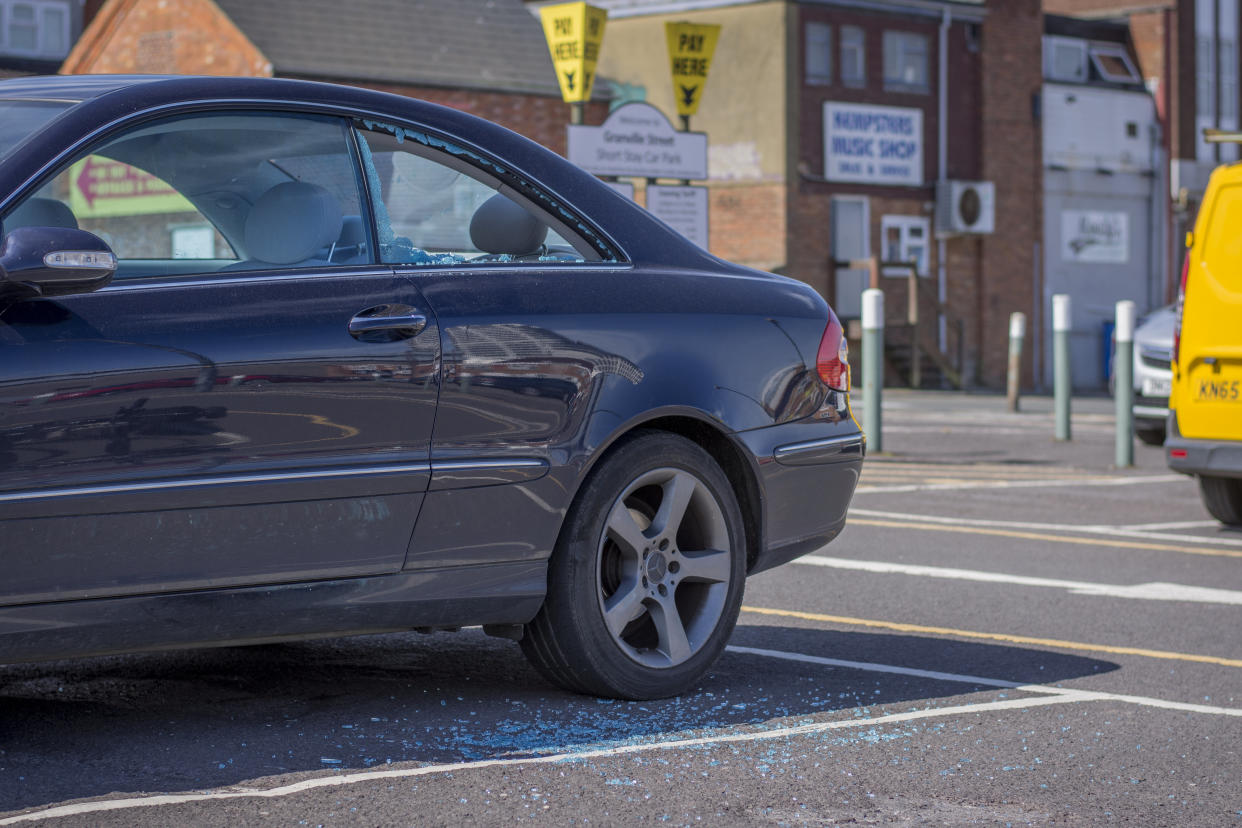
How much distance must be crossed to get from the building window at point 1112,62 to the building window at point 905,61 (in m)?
6.27

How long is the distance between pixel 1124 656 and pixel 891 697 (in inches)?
49.2

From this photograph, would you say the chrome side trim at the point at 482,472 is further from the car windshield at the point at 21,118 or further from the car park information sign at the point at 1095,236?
the car park information sign at the point at 1095,236

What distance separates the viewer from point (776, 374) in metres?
5.59

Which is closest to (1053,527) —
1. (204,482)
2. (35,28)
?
(204,482)

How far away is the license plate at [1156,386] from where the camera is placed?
52.4 feet

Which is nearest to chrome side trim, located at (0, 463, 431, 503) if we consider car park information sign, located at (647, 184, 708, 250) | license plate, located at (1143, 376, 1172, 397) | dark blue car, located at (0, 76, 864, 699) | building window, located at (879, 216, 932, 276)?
dark blue car, located at (0, 76, 864, 699)

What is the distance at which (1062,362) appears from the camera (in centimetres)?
1683

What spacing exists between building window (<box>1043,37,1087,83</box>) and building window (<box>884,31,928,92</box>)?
4.00 meters

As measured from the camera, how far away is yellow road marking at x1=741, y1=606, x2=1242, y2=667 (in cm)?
629

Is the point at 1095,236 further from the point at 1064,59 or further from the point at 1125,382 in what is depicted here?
the point at 1125,382

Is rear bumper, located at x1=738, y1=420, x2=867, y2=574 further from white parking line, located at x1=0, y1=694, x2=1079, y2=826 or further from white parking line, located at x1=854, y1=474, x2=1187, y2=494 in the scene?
white parking line, located at x1=854, y1=474, x2=1187, y2=494

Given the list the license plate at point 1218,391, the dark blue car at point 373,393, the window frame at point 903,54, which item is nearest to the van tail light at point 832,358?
the dark blue car at point 373,393

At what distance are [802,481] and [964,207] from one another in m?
34.2

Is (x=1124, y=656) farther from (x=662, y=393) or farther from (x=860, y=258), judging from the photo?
(x=860, y=258)
